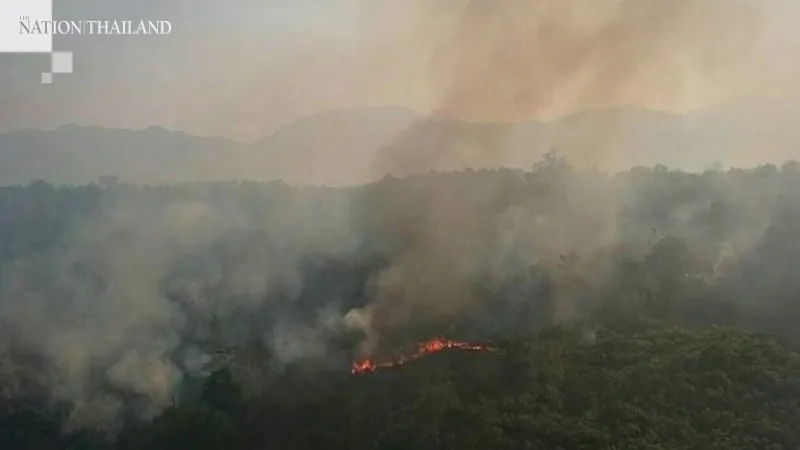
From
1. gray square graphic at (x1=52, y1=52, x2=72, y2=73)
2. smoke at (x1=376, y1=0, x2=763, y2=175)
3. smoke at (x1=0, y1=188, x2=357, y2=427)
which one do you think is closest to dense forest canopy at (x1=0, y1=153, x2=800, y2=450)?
smoke at (x1=0, y1=188, x2=357, y2=427)

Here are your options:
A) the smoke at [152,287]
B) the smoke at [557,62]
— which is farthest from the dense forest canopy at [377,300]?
the smoke at [557,62]

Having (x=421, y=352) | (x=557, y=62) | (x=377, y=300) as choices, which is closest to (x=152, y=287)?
(x=377, y=300)

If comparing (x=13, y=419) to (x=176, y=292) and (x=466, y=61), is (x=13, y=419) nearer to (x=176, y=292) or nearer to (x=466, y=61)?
(x=176, y=292)

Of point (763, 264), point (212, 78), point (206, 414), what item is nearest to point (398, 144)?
point (212, 78)

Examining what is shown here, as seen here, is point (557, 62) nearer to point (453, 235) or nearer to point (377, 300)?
point (453, 235)

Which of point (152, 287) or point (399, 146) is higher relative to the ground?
point (399, 146)
